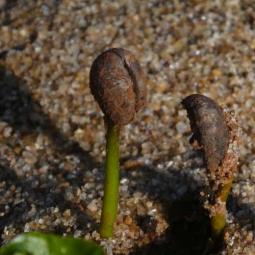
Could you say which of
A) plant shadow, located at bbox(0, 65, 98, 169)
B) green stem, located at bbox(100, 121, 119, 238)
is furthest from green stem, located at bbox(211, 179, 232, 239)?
plant shadow, located at bbox(0, 65, 98, 169)

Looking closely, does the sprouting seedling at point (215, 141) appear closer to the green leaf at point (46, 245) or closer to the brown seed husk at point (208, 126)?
the brown seed husk at point (208, 126)

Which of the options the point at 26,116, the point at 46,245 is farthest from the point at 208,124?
the point at 26,116

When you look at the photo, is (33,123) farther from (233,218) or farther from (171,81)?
(233,218)

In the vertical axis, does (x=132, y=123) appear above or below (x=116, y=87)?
below

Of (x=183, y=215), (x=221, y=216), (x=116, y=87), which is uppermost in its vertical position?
(x=116, y=87)

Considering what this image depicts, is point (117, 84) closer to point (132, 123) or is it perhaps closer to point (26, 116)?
point (132, 123)

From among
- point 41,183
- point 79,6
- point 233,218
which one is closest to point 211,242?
point 233,218

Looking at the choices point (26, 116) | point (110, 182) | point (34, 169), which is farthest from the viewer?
point (26, 116)

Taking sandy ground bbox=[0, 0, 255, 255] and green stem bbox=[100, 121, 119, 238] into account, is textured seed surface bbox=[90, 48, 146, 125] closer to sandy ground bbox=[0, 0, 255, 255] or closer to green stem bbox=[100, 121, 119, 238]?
green stem bbox=[100, 121, 119, 238]
